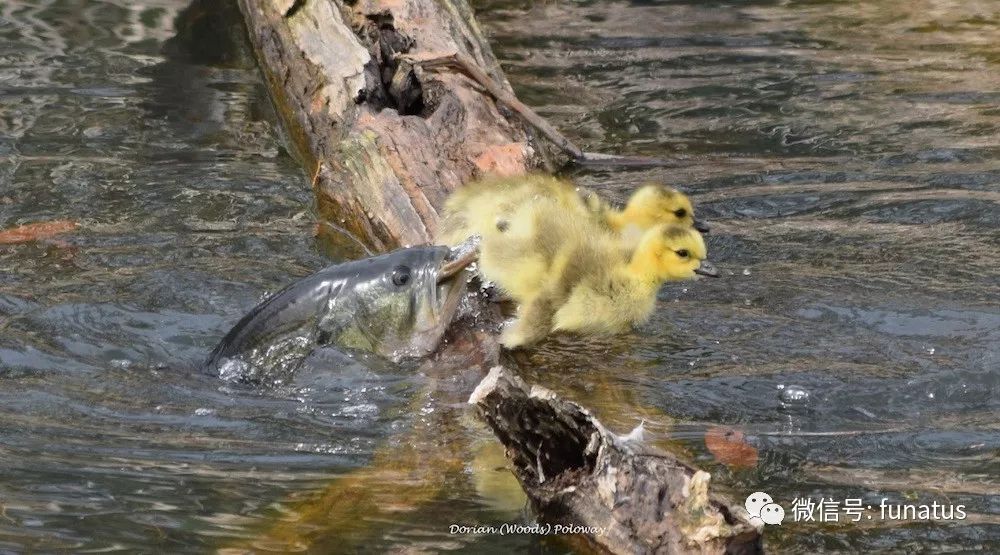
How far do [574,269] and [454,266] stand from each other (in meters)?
0.47

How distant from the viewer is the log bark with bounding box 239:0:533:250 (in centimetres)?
539

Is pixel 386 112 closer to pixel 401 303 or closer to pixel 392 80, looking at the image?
pixel 392 80

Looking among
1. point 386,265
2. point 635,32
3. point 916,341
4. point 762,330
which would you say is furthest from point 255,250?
point 635,32

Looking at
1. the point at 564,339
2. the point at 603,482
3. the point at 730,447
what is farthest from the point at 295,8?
the point at 603,482

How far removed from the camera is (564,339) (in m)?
5.10

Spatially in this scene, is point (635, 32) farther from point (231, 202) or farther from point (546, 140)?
point (231, 202)

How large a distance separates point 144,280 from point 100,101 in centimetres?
261

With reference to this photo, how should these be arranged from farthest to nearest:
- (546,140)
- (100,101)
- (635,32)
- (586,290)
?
(635,32), (100,101), (546,140), (586,290)

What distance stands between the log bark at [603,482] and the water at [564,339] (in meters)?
0.23

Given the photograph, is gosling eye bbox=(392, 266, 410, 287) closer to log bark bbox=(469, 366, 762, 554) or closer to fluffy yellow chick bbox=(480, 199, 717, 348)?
fluffy yellow chick bbox=(480, 199, 717, 348)

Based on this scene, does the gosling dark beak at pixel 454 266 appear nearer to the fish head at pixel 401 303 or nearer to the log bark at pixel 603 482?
the fish head at pixel 401 303

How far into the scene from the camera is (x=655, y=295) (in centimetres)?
505

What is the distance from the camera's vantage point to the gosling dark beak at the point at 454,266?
4.53 metres

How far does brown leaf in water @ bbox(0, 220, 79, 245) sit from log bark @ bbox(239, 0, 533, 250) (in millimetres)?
1013
